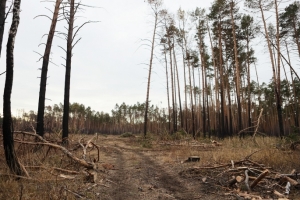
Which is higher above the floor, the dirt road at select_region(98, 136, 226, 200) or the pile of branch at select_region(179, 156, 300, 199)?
the pile of branch at select_region(179, 156, 300, 199)

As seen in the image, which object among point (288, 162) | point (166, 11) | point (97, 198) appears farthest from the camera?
point (166, 11)

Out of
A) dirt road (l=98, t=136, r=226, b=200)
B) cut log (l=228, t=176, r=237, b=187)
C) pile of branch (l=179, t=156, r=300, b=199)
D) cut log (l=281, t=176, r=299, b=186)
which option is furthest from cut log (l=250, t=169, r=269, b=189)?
dirt road (l=98, t=136, r=226, b=200)

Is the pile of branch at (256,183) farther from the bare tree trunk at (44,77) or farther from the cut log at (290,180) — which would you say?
the bare tree trunk at (44,77)

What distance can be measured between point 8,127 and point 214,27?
21.7 metres

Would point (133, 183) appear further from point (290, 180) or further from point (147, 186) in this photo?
point (290, 180)

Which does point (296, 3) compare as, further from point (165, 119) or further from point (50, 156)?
point (165, 119)

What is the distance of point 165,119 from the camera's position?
196ft

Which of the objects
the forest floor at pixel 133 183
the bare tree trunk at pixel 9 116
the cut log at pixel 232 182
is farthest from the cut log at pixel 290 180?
the bare tree trunk at pixel 9 116

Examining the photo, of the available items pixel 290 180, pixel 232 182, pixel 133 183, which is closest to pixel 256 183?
pixel 232 182

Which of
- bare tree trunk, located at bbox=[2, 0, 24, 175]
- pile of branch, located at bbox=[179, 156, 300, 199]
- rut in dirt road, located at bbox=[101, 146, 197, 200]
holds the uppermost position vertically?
bare tree trunk, located at bbox=[2, 0, 24, 175]

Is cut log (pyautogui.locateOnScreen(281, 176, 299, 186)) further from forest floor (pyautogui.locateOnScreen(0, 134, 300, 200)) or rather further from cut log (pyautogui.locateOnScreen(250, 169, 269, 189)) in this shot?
cut log (pyautogui.locateOnScreen(250, 169, 269, 189))

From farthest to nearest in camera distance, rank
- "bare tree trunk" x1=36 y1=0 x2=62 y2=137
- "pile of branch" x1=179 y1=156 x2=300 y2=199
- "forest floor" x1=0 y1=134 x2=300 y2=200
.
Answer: "bare tree trunk" x1=36 y1=0 x2=62 y2=137 < "pile of branch" x1=179 y1=156 x2=300 y2=199 < "forest floor" x1=0 y1=134 x2=300 y2=200

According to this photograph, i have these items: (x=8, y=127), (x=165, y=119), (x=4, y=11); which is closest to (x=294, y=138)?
(x=8, y=127)

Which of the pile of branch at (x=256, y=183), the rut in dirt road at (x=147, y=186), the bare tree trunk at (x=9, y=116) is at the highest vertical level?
the bare tree trunk at (x=9, y=116)
